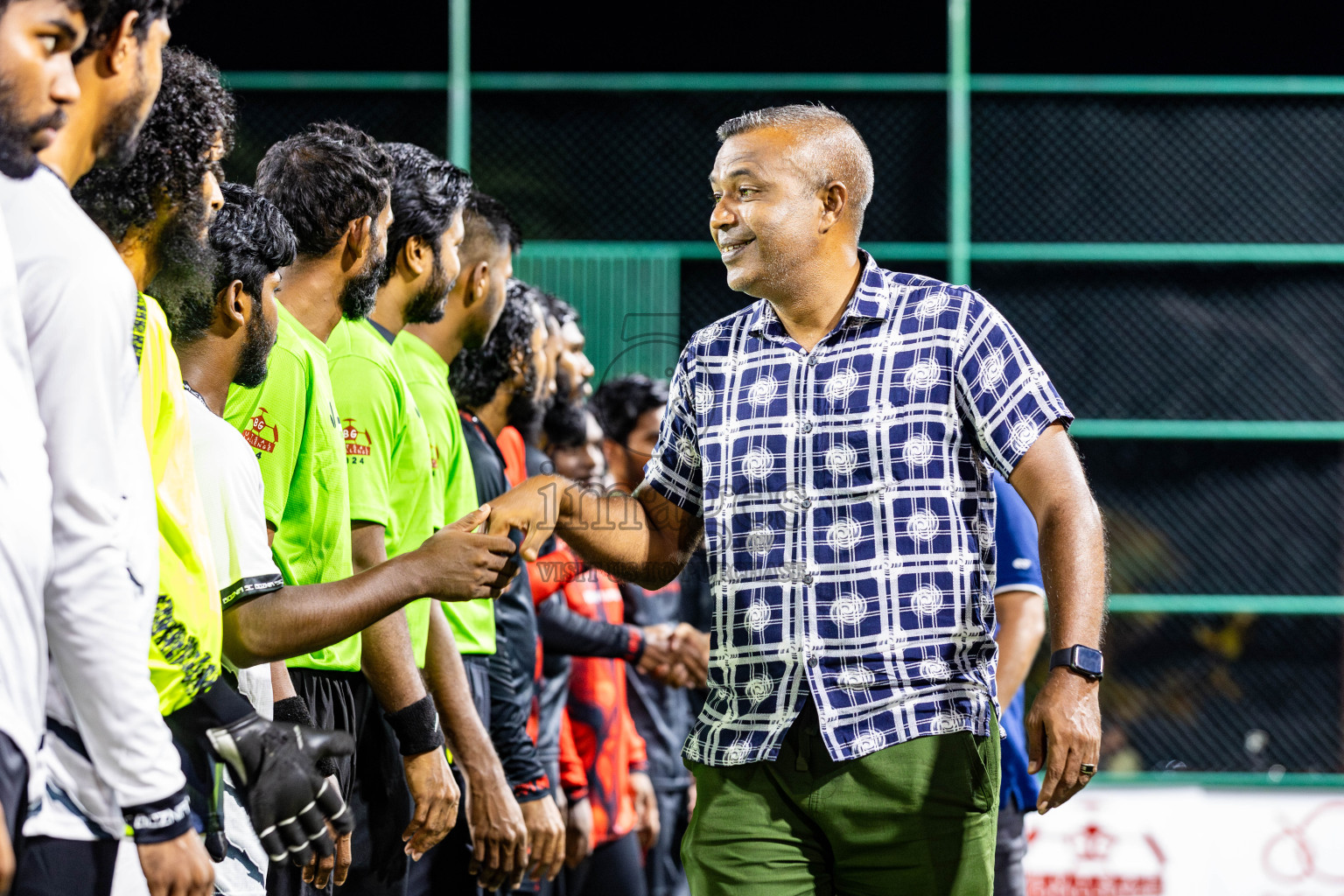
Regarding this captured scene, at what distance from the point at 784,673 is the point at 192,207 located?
1371 millimetres

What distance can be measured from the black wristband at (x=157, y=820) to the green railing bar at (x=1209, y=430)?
25.2 ft

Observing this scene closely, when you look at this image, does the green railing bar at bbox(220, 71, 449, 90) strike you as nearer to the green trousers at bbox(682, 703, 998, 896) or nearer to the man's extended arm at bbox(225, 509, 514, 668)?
the man's extended arm at bbox(225, 509, 514, 668)

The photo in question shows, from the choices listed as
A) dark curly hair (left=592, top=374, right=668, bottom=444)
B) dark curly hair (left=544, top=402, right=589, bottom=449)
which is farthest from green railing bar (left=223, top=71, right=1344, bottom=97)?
dark curly hair (left=544, top=402, right=589, bottom=449)

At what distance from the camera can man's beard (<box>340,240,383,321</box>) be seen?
339 cm

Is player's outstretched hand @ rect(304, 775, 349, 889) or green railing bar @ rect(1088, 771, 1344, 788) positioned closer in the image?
player's outstretched hand @ rect(304, 775, 349, 889)

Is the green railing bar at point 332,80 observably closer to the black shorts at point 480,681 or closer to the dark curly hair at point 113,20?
the black shorts at point 480,681

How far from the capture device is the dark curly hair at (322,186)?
3.30m

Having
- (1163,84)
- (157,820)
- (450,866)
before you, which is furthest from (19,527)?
(1163,84)

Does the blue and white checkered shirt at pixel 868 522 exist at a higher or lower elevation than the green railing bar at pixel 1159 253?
lower

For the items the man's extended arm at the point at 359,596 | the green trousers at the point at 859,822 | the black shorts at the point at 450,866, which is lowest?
the black shorts at the point at 450,866

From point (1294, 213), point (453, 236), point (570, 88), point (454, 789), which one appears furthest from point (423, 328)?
point (1294, 213)

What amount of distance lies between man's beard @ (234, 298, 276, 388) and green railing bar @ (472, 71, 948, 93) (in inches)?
271

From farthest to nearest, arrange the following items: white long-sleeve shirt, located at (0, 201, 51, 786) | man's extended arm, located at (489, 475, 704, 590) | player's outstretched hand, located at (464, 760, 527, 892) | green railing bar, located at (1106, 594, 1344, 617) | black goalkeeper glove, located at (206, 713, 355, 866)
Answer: green railing bar, located at (1106, 594, 1344, 617) → player's outstretched hand, located at (464, 760, 527, 892) → man's extended arm, located at (489, 475, 704, 590) → black goalkeeper glove, located at (206, 713, 355, 866) → white long-sleeve shirt, located at (0, 201, 51, 786)

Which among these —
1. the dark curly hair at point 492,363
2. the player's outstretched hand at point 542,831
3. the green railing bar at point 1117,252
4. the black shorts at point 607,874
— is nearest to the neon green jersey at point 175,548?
the player's outstretched hand at point 542,831
